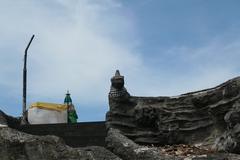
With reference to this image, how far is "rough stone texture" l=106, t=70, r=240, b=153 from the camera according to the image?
11938 millimetres

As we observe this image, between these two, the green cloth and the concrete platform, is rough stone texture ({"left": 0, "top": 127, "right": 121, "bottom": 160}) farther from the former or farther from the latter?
the green cloth

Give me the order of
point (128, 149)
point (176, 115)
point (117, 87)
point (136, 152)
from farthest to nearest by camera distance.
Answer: point (117, 87) → point (176, 115) → point (128, 149) → point (136, 152)

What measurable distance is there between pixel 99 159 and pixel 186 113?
3340 mm

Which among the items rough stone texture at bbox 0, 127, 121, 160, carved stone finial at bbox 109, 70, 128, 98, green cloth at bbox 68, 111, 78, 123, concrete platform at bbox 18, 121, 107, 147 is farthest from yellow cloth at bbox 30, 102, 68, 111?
rough stone texture at bbox 0, 127, 121, 160

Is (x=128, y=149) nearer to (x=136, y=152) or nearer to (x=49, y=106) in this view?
(x=136, y=152)

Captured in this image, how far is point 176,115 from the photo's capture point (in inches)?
507

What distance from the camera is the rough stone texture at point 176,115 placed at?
1194 cm

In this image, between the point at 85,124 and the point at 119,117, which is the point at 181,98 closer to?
the point at 119,117

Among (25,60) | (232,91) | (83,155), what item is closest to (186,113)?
(232,91)

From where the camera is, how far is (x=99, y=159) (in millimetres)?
9945

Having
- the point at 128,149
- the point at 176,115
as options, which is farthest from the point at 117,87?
the point at 128,149

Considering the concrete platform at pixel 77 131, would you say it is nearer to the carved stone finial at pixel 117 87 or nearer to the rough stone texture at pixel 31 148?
the carved stone finial at pixel 117 87

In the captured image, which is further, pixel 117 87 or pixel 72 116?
pixel 72 116

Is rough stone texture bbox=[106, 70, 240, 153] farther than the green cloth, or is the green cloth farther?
the green cloth
